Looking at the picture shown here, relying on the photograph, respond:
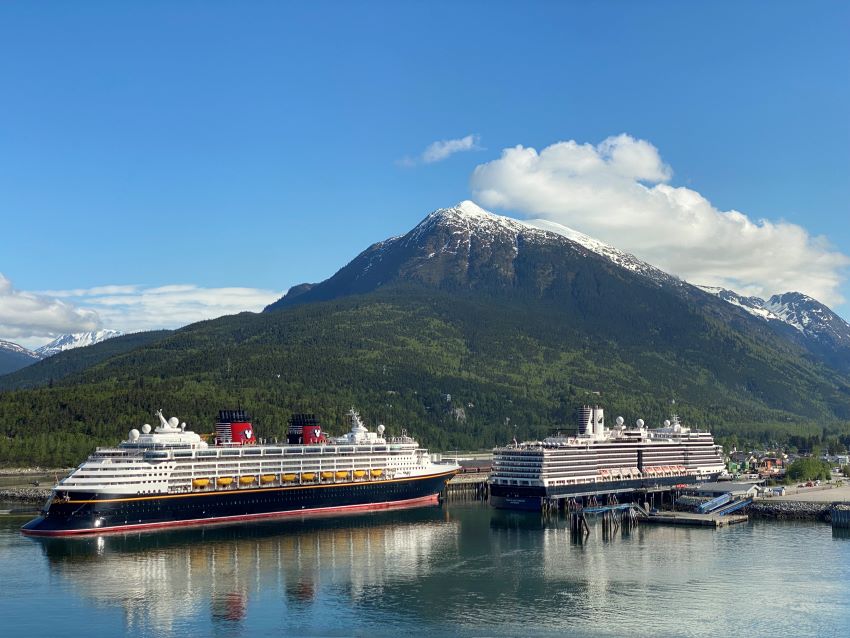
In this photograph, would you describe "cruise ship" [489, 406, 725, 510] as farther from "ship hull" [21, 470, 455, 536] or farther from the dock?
"ship hull" [21, 470, 455, 536]

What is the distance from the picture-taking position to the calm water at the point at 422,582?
69.7 meters

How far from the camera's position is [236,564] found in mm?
90812

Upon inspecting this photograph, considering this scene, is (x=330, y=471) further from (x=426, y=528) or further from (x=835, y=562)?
(x=835, y=562)

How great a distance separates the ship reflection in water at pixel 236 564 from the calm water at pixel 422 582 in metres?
0.22

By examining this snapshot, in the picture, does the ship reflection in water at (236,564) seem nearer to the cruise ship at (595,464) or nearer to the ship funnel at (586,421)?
the cruise ship at (595,464)

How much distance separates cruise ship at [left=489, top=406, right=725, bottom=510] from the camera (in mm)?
131750

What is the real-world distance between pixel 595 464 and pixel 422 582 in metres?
60.9

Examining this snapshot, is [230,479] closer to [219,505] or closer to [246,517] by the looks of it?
[219,505]

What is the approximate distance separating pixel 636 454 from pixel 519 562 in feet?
194

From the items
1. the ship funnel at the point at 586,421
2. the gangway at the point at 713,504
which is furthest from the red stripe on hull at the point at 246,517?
the gangway at the point at 713,504

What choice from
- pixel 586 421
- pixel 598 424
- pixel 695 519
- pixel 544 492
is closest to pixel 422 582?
pixel 544 492

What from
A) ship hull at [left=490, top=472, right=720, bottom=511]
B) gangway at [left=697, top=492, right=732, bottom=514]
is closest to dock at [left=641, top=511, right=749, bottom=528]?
gangway at [left=697, top=492, right=732, bottom=514]

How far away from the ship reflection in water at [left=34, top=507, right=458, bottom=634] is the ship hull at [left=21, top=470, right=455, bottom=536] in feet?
8.10

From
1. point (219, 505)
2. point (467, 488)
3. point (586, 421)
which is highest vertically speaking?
point (586, 421)
